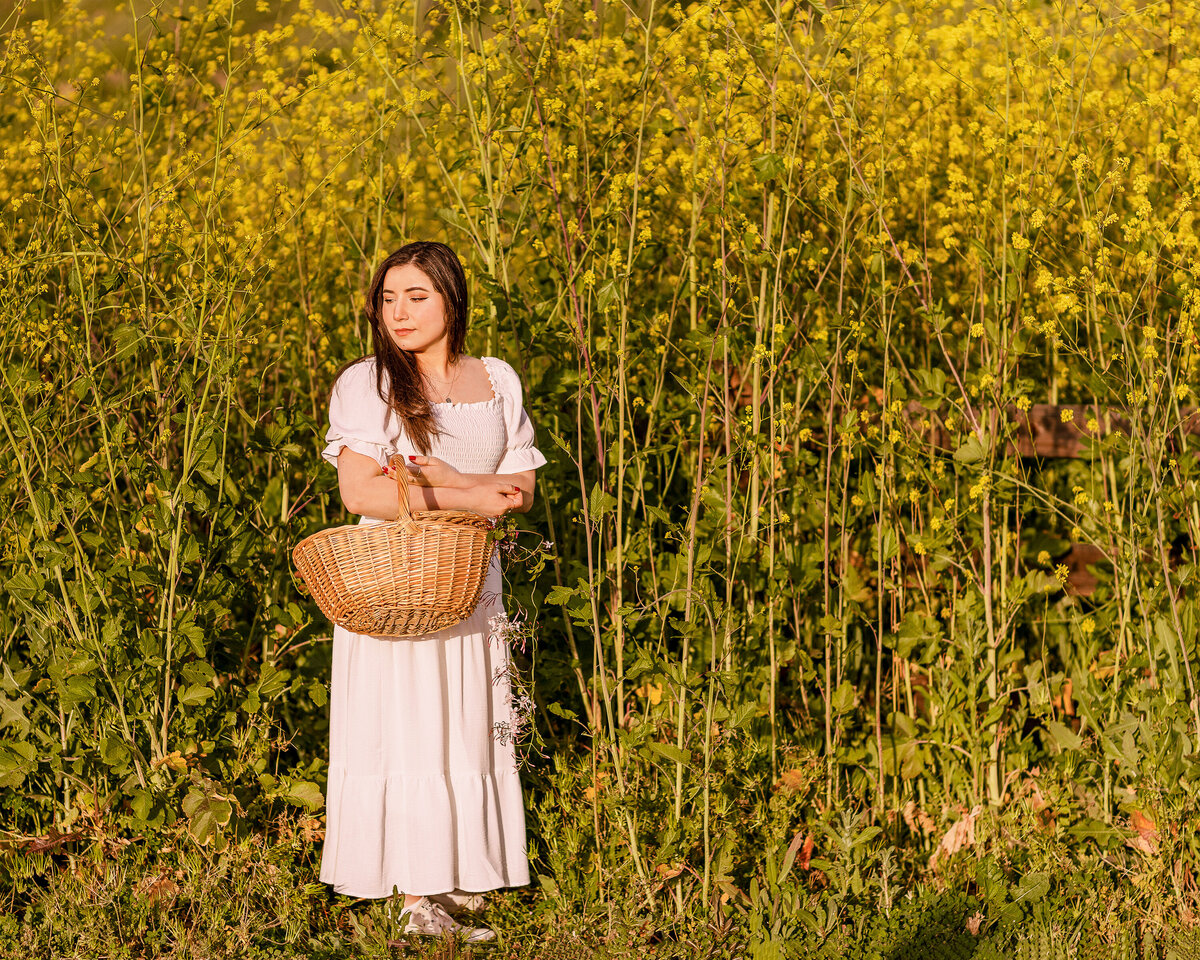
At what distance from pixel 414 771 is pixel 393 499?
60 centimetres

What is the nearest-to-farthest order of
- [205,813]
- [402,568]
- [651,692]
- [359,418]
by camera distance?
[402,568]
[359,418]
[205,813]
[651,692]

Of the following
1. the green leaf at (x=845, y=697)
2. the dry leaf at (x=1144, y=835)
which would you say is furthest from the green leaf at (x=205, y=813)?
the dry leaf at (x=1144, y=835)

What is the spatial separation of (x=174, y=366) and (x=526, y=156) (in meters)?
1.02

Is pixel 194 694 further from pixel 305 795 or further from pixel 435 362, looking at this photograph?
pixel 435 362

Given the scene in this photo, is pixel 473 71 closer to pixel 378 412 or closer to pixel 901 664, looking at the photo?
pixel 378 412

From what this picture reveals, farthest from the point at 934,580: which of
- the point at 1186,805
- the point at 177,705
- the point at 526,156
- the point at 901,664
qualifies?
the point at 177,705

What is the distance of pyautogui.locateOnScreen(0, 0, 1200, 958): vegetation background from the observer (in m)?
2.64

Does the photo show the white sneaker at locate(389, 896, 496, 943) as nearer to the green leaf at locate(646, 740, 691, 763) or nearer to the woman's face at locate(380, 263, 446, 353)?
the green leaf at locate(646, 740, 691, 763)

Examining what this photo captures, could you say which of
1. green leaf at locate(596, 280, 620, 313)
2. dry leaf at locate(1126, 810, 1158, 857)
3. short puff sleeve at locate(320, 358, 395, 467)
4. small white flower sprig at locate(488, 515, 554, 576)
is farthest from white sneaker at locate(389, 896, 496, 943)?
dry leaf at locate(1126, 810, 1158, 857)

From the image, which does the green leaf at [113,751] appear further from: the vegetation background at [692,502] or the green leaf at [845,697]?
the green leaf at [845,697]

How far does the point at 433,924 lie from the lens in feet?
A: 8.43

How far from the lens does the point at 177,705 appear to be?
288cm

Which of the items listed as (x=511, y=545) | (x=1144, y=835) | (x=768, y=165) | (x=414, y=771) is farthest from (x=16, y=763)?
(x=1144, y=835)

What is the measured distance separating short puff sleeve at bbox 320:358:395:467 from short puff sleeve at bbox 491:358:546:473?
0.28 metres
